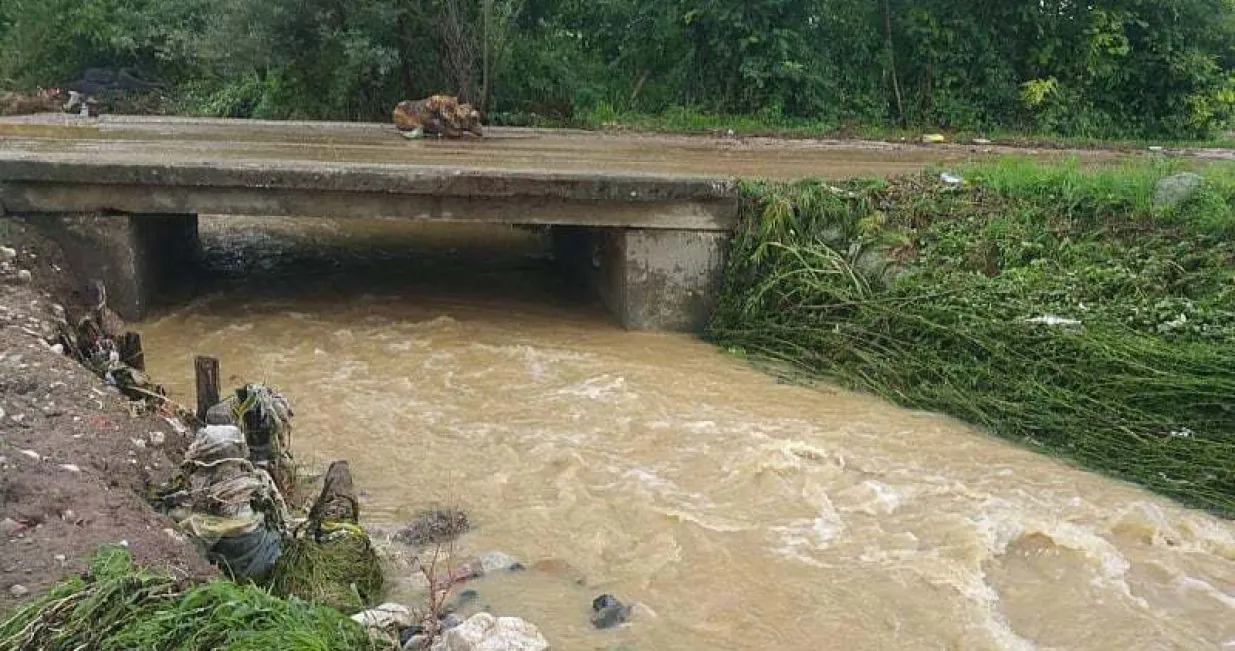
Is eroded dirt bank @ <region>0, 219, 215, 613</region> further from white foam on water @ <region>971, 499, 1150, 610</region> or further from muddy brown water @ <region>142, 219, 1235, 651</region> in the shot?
white foam on water @ <region>971, 499, 1150, 610</region>

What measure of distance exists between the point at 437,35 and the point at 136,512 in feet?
39.4

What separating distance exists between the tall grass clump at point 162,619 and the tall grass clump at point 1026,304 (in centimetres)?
422

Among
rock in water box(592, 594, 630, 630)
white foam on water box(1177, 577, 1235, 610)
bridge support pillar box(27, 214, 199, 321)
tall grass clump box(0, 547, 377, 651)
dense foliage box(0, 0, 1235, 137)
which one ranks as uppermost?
dense foliage box(0, 0, 1235, 137)

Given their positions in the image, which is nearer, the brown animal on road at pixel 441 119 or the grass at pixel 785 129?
the brown animal on road at pixel 441 119

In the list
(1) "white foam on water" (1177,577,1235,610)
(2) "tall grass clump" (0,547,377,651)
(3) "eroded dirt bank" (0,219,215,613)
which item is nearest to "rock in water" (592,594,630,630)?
(2) "tall grass clump" (0,547,377,651)

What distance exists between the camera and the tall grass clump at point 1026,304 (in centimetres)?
568

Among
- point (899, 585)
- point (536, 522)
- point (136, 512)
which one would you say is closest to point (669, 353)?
point (536, 522)

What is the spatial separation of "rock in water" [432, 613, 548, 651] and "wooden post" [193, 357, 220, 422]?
230cm

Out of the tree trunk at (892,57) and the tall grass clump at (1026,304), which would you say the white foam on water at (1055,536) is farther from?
the tree trunk at (892,57)

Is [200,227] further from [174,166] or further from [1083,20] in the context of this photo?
[1083,20]

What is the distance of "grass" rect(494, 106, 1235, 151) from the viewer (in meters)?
13.2

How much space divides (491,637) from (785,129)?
1151 cm

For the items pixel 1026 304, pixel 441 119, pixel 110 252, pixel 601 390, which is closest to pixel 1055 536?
pixel 1026 304

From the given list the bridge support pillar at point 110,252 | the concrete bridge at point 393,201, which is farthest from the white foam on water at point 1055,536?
the bridge support pillar at point 110,252
